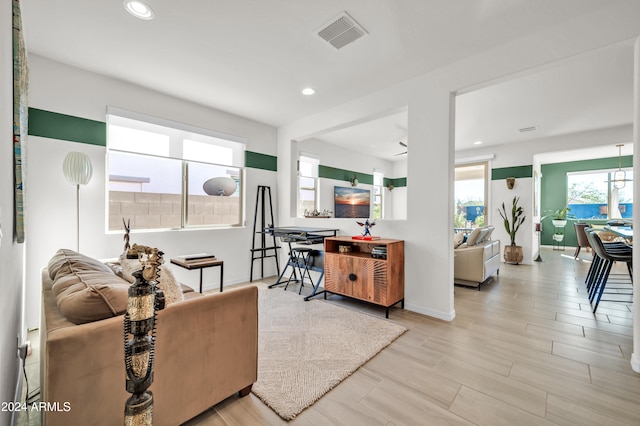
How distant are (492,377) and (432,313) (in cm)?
111

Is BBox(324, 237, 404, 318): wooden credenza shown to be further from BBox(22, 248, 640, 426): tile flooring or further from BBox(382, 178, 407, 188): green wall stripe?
BBox(382, 178, 407, 188): green wall stripe

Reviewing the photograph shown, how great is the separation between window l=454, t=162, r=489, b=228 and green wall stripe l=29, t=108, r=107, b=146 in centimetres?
747

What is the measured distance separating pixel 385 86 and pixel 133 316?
11.6 ft

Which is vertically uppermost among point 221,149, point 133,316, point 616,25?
point 616,25

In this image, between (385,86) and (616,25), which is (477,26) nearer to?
(616,25)

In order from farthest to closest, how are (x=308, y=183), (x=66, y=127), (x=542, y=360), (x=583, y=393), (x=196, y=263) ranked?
(x=308, y=183), (x=66, y=127), (x=196, y=263), (x=542, y=360), (x=583, y=393)

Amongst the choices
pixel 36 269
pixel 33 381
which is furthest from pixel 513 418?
pixel 36 269

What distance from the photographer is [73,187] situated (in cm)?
297

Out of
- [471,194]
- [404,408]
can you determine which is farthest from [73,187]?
[471,194]

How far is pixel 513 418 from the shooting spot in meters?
1.53

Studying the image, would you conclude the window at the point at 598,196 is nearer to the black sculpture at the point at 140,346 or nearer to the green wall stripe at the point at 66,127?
the black sculpture at the point at 140,346

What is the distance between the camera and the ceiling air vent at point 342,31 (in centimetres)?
227

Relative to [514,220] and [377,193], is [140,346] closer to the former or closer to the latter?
[514,220]

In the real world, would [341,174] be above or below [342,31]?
below
